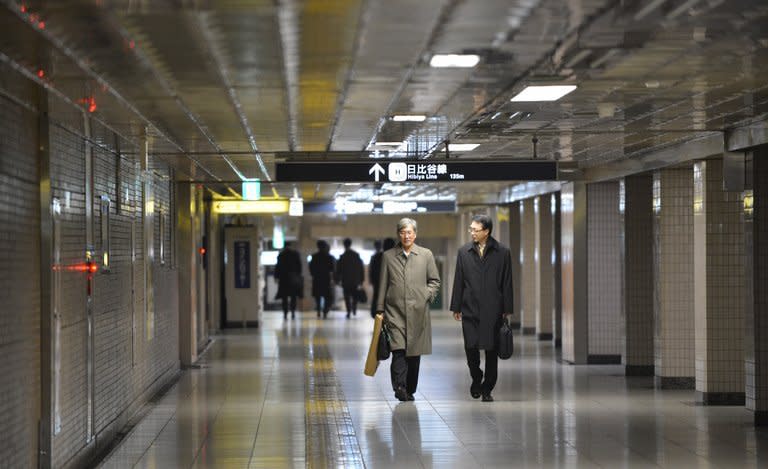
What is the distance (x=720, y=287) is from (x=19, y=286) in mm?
7396

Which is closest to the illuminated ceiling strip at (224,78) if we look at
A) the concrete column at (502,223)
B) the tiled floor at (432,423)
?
the tiled floor at (432,423)

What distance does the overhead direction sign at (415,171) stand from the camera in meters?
12.5

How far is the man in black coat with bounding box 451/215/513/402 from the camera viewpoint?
474 inches

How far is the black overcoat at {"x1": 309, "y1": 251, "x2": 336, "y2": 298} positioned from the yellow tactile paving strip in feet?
43.6

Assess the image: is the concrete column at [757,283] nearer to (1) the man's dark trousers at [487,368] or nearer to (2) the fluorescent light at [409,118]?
(1) the man's dark trousers at [487,368]

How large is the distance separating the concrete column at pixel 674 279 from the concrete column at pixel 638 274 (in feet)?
4.16

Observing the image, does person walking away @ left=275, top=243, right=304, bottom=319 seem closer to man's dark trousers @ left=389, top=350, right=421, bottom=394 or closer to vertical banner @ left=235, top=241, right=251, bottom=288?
vertical banner @ left=235, top=241, right=251, bottom=288

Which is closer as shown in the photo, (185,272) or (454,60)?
(454,60)

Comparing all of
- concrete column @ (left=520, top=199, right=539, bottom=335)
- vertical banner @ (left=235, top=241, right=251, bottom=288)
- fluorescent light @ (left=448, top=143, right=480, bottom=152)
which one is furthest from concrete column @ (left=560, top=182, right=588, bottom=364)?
vertical banner @ (left=235, top=241, right=251, bottom=288)

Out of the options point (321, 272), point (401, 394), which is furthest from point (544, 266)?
point (401, 394)

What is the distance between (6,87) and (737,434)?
642 cm

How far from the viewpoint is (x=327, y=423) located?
10.7 m

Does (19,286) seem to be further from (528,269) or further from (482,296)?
(528,269)

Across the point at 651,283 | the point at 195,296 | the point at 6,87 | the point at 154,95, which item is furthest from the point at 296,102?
the point at 195,296
